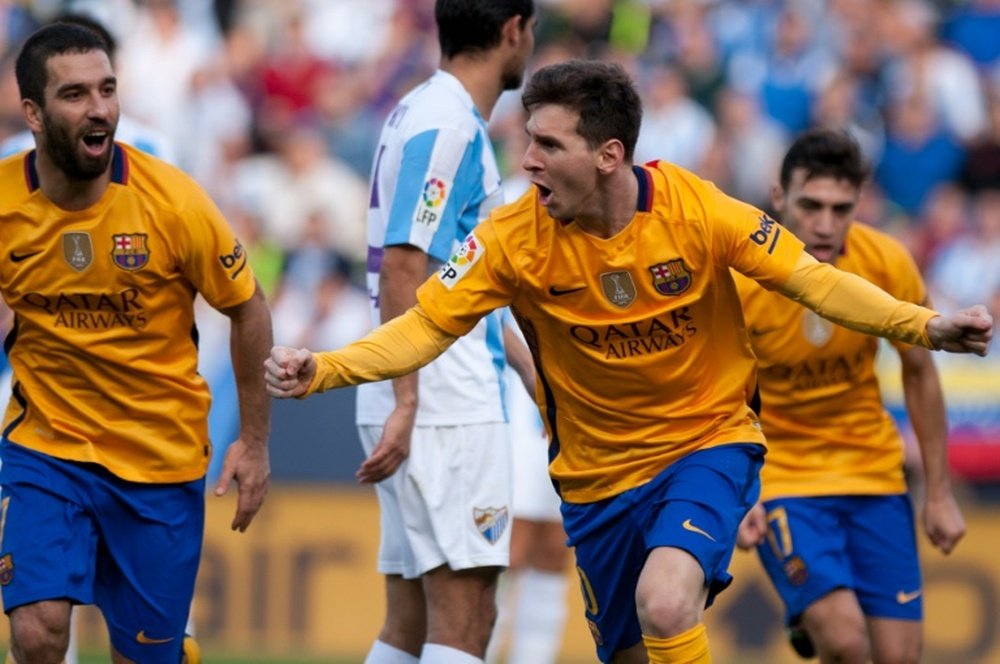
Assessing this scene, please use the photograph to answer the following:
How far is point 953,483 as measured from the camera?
12.0 metres

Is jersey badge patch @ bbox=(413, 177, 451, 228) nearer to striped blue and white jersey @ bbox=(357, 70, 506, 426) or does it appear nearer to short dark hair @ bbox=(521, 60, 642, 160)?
striped blue and white jersey @ bbox=(357, 70, 506, 426)

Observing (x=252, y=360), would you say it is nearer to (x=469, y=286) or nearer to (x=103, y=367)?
(x=103, y=367)

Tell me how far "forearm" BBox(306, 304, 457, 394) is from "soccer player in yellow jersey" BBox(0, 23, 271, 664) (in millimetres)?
829

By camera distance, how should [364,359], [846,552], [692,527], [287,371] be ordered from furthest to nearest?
[846,552], [692,527], [364,359], [287,371]

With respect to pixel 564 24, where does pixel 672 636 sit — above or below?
below

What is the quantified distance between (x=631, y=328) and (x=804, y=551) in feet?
6.08

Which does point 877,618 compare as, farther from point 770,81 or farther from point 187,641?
point 770,81

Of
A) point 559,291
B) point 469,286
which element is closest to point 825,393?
point 559,291

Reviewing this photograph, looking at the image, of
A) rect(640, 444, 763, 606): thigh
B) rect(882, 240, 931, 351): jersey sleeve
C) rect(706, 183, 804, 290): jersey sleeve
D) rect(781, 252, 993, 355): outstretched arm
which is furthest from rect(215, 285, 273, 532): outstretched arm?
rect(882, 240, 931, 351): jersey sleeve

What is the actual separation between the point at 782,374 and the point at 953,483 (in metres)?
4.67

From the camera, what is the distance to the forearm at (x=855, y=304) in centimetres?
586

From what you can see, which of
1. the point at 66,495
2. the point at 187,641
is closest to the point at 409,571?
the point at 187,641

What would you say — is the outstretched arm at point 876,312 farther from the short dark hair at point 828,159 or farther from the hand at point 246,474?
the hand at point 246,474

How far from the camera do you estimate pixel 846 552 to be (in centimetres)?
780
